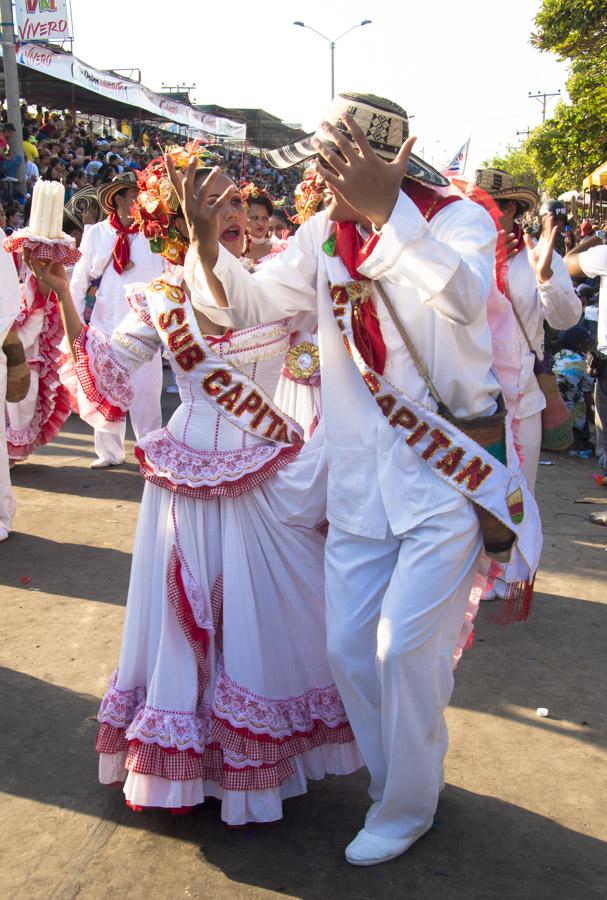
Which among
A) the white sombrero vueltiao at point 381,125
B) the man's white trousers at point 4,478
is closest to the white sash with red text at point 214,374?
the white sombrero vueltiao at point 381,125

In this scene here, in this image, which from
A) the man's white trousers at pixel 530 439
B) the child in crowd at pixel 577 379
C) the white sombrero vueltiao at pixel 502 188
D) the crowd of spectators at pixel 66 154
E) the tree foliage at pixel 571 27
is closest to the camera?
the white sombrero vueltiao at pixel 502 188

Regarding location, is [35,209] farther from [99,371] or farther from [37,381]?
[37,381]

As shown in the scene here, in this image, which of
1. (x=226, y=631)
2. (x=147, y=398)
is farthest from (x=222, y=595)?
(x=147, y=398)

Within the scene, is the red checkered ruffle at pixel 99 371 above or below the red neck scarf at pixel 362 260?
below

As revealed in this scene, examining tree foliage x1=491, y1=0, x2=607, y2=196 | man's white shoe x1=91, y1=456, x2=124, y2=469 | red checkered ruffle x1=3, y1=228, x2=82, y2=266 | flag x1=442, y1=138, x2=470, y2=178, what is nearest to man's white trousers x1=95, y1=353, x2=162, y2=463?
man's white shoe x1=91, y1=456, x2=124, y2=469

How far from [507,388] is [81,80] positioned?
2094cm

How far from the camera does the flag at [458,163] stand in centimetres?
302

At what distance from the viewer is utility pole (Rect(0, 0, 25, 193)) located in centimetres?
1332

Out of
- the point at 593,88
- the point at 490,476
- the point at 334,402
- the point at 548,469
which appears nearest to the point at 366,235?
the point at 334,402

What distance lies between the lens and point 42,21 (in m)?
18.3

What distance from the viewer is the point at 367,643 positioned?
9.12 feet

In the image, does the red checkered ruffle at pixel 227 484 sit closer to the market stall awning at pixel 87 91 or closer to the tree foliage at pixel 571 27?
the market stall awning at pixel 87 91

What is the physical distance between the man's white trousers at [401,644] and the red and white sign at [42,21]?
17942mm

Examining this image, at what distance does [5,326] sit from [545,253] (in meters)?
3.03
